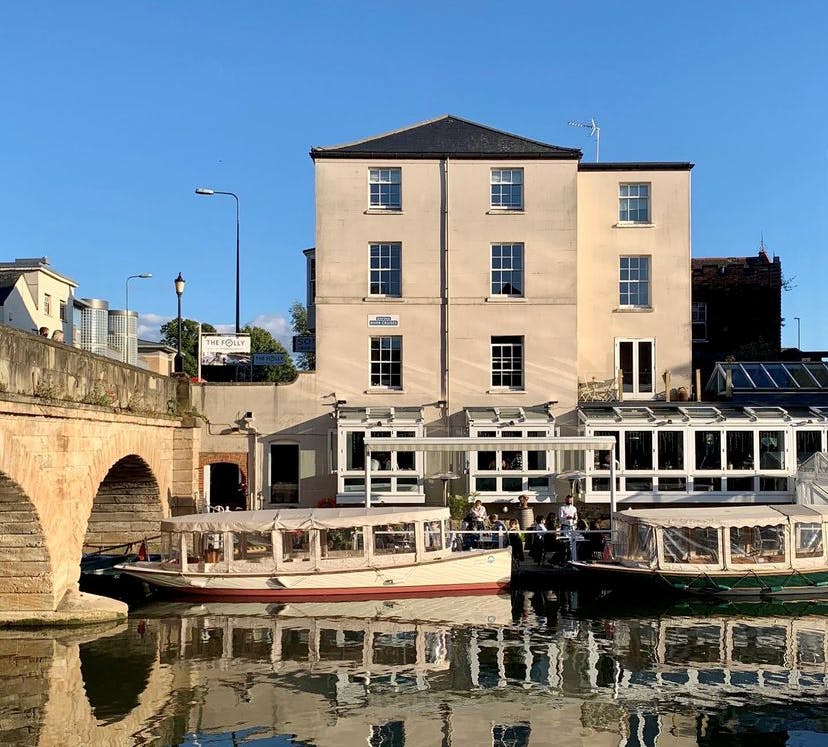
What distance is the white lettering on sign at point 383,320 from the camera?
3347cm

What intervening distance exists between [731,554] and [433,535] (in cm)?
743

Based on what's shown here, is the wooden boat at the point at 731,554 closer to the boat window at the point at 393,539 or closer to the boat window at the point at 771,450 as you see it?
the boat window at the point at 393,539

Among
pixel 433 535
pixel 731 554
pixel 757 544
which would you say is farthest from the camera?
pixel 433 535

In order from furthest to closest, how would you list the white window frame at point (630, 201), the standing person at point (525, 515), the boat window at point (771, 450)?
the white window frame at point (630, 201), the boat window at point (771, 450), the standing person at point (525, 515)

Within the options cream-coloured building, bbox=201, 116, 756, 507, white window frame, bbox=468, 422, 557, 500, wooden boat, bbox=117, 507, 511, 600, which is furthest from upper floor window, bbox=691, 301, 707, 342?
wooden boat, bbox=117, 507, 511, 600

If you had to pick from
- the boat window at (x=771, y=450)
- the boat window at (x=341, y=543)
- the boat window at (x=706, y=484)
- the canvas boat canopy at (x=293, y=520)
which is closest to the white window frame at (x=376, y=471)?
the canvas boat canopy at (x=293, y=520)

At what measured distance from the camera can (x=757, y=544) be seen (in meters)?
24.7

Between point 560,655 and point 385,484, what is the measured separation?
547 inches

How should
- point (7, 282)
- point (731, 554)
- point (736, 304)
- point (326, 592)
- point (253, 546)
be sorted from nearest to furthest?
point (326, 592) < point (253, 546) < point (731, 554) < point (7, 282) < point (736, 304)

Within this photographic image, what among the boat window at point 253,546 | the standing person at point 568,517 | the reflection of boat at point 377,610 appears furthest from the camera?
the standing person at point 568,517

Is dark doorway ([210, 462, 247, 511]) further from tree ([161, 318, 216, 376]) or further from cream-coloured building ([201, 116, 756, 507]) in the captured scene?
tree ([161, 318, 216, 376])

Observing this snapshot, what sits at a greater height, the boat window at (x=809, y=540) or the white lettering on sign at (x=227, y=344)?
the white lettering on sign at (x=227, y=344)

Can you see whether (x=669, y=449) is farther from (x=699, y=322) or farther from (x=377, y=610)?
(x=699, y=322)

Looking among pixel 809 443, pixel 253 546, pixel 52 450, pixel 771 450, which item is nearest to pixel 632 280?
pixel 771 450
